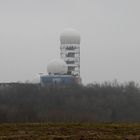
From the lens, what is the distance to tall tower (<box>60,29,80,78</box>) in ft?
228

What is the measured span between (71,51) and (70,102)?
30.0 ft

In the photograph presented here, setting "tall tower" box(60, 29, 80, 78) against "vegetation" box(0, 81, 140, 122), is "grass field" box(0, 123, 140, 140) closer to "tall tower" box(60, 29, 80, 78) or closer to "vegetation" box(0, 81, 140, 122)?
"vegetation" box(0, 81, 140, 122)

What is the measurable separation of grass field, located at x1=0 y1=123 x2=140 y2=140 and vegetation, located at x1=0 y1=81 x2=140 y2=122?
1301 inches

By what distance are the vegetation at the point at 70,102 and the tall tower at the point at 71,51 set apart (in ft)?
8.74

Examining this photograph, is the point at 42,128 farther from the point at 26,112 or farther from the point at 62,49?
the point at 62,49

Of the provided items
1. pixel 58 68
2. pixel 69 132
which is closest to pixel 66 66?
pixel 58 68

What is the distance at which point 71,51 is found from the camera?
7075 cm

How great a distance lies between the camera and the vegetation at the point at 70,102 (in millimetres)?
54562

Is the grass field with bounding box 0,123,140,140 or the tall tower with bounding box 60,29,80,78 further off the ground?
the tall tower with bounding box 60,29,80,78

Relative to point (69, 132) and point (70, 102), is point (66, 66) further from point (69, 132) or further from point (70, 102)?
point (69, 132)

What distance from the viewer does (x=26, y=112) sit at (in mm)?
53781

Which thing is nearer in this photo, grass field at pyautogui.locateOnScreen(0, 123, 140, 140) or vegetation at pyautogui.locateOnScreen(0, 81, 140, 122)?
grass field at pyautogui.locateOnScreen(0, 123, 140, 140)

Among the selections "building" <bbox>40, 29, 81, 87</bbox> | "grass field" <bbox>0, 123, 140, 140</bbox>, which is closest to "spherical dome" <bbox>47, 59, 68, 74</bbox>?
"building" <bbox>40, 29, 81, 87</bbox>

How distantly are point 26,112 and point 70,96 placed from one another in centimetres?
1452
